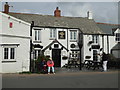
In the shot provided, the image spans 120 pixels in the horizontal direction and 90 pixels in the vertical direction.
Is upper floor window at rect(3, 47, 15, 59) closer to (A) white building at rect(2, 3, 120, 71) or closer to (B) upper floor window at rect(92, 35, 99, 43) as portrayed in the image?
(A) white building at rect(2, 3, 120, 71)

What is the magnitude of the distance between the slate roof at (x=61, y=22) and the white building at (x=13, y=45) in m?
7.94

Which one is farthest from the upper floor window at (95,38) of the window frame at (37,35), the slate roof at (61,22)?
the window frame at (37,35)

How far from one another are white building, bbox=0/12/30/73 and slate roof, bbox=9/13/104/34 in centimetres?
794

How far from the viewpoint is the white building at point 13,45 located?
18.1 meters

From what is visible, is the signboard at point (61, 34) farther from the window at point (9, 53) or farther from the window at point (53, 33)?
the window at point (9, 53)

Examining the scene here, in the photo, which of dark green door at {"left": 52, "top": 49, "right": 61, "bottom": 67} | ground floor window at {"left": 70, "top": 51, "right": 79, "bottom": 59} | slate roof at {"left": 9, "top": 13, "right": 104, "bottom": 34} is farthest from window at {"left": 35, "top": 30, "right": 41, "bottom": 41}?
ground floor window at {"left": 70, "top": 51, "right": 79, "bottom": 59}

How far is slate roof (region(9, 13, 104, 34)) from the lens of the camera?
27938mm

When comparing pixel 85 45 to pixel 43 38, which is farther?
pixel 85 45

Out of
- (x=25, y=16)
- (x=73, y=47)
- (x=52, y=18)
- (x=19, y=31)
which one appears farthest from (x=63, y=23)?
(x=19, y=31)

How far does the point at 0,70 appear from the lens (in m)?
Result: 17.8

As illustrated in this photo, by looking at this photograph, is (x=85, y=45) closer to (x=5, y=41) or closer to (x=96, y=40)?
(x=96, y=40)

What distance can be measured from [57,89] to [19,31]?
10929mm

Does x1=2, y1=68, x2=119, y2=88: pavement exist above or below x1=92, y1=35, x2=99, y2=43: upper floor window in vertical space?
below

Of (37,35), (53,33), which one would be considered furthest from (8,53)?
(53,33)
